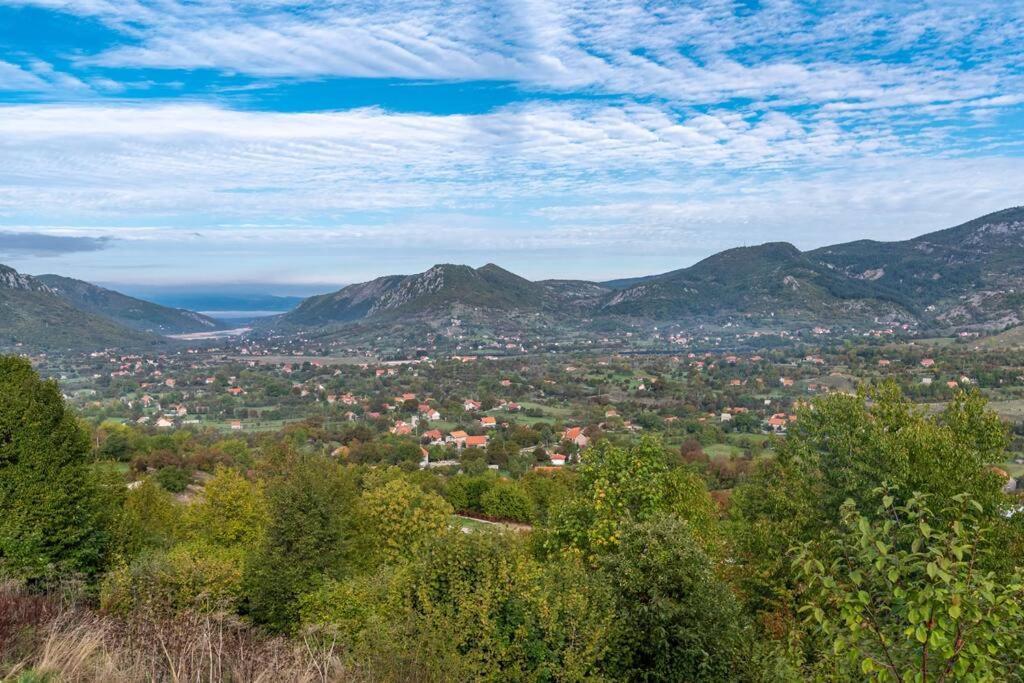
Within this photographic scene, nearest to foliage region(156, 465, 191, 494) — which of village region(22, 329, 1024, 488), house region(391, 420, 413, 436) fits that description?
village region(22, 329, 1024, 488)

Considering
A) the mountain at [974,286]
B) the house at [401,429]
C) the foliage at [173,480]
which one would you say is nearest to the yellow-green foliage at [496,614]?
the foliage at [173,480]

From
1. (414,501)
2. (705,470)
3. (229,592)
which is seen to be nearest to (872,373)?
(705,470)

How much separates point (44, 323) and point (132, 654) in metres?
175

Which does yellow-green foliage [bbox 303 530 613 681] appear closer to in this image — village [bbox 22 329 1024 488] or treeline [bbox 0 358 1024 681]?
treeline [bbox 0 358 1024 681]

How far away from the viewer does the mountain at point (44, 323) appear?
451ft

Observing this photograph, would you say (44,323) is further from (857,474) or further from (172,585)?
(857,474)

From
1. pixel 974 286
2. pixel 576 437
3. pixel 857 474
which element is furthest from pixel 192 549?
pixel 974 286

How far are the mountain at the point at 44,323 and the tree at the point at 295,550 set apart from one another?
477ft

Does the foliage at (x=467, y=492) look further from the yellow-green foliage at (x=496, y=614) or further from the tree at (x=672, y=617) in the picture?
the yellow-green foliage at (x=496, y=614)

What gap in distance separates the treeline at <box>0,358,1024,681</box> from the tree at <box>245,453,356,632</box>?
54 mm

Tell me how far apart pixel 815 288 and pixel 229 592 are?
212297 millimetres

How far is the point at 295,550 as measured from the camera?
15.3 metres

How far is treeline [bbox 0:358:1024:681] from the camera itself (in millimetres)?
3811

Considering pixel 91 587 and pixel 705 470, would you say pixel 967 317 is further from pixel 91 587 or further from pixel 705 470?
pixel 91 587
